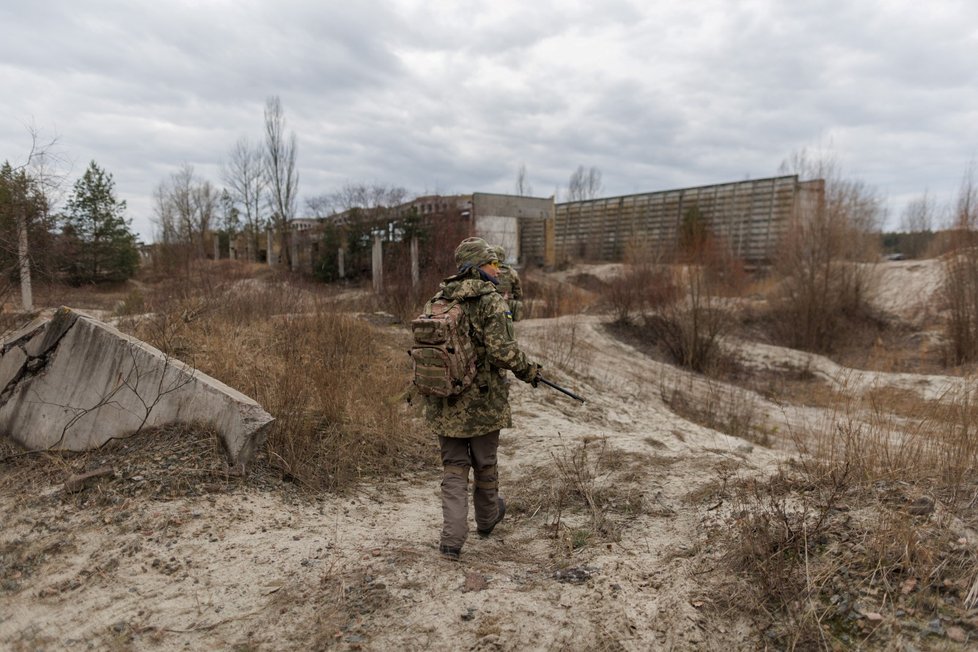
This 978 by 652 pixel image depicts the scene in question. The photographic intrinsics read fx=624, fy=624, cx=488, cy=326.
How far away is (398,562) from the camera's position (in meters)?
3.07

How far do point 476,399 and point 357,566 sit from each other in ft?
3.29

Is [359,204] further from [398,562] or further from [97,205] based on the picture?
[398,562]

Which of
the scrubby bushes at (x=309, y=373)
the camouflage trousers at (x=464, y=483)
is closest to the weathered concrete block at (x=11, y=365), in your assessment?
the scrubby bushes at (x=309, y=373)

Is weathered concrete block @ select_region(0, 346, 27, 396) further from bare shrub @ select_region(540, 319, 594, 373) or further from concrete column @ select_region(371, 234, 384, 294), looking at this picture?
concrete column @ select_region(371, 234, 384, 294)

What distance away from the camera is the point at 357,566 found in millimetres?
3020

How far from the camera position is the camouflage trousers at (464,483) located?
325cm

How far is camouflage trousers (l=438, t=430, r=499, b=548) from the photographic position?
325cm

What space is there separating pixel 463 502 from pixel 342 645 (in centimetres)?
98

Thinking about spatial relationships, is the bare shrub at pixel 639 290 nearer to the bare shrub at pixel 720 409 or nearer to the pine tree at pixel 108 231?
the bare shrub at pixel 720 409

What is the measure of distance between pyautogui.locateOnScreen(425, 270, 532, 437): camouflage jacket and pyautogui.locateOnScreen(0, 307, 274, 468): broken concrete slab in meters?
1.44

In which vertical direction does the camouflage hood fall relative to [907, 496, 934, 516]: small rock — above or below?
above

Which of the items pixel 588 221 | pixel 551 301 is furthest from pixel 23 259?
pixel 588 221

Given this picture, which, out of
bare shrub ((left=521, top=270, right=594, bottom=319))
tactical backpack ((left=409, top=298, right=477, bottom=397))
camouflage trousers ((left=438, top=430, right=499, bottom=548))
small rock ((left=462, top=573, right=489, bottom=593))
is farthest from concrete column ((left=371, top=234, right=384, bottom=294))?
small rock ((left=462, top=573, right=489, bottom=593))

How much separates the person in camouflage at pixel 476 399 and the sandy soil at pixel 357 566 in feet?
0.95
